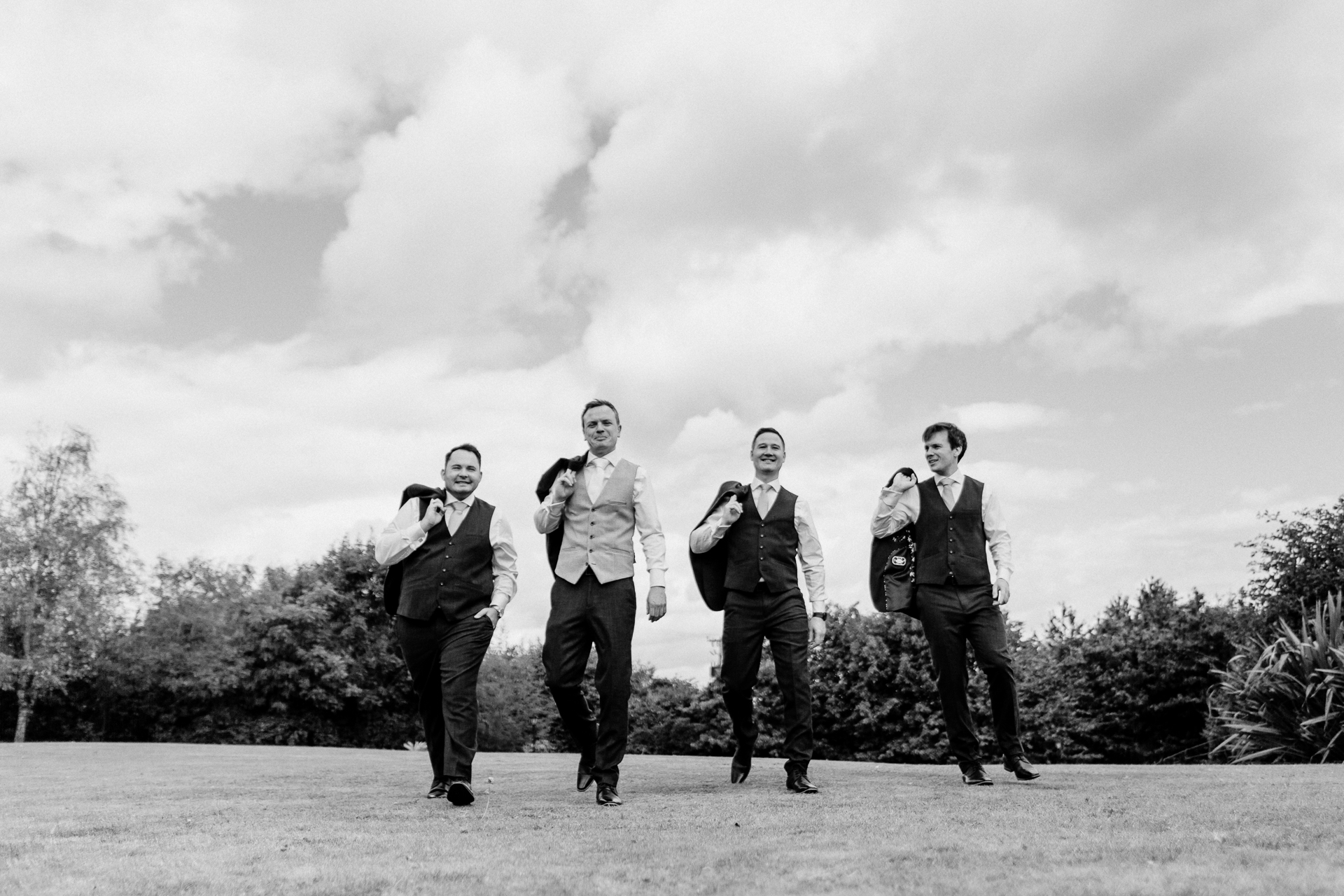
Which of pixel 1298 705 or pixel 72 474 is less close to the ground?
pixel 72 474

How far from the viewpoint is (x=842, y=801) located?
604cm

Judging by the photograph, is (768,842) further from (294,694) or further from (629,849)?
(294,694)

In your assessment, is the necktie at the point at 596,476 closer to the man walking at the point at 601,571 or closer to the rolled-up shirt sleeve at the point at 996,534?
the man walking at the point at 601,571

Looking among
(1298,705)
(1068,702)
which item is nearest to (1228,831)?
(1298,705)

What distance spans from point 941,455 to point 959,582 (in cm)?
93

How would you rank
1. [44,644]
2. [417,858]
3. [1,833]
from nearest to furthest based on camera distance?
[417,858], [1,833], [44,644]

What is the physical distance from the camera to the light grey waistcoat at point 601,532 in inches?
261

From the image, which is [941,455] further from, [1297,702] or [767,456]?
[1297,702]

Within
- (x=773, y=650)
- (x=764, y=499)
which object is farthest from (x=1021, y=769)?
(x=764, y=499)

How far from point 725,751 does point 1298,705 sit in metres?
12.0

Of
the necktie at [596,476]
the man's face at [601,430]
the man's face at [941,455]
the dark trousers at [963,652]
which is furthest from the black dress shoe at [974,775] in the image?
the man's face at [601,430]

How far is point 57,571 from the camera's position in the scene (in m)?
39.1

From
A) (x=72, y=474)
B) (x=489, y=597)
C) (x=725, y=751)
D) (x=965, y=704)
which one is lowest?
(x=725, y=751)

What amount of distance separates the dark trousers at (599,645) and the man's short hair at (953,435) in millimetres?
2670
